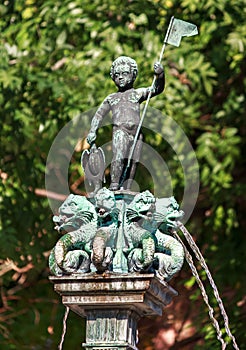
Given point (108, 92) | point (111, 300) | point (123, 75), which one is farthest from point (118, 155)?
point (108, 92)

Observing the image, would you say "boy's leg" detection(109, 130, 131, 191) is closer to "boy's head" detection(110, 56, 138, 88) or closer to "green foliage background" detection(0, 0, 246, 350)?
"boy's head" detection(110, 56, 138, 88)

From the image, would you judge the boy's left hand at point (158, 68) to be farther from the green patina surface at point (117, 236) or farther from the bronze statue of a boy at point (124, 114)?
the green patina surface at point (117, 236)

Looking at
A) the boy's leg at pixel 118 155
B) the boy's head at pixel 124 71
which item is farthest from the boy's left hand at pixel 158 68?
the boy's leg at pixel 118 155

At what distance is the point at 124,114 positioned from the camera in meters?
6.35

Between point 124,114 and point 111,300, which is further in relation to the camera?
point 124,114

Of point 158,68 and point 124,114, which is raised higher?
point 158,68

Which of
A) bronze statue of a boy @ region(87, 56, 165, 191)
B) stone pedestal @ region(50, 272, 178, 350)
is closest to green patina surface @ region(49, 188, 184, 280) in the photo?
stone pedestal @ region(50, 272, 178, 350)

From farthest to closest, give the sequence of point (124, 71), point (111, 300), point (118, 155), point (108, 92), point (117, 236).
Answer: point (108, 92), point (124, 71), point (118, 155), point (117, 236), point (111, 300)

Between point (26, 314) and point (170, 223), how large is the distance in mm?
5950

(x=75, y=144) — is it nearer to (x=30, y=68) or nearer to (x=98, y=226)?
(x=30, y=68)

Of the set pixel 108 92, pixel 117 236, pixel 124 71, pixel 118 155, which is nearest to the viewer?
pixel 117 236

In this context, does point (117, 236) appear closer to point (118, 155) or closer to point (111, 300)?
point (111, 300)

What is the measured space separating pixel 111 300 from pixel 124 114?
1.08 meters

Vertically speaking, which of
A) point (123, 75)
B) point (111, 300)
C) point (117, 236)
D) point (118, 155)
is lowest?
→ point (111, 300)
